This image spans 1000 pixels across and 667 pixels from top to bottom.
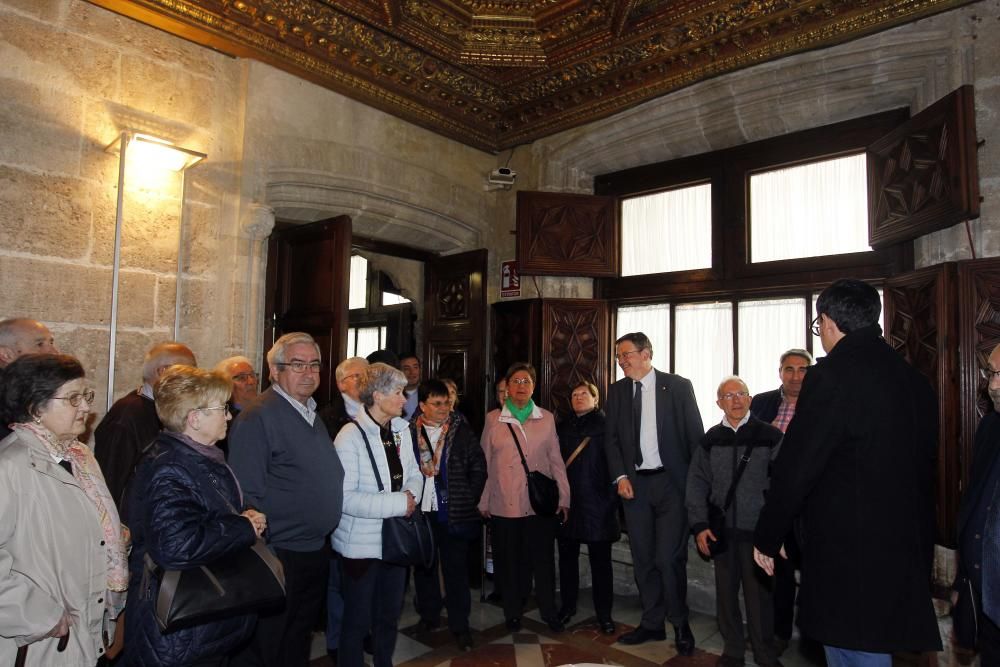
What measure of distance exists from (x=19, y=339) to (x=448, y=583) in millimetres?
2418

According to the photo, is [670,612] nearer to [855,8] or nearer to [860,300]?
[860,300]

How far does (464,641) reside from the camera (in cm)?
354

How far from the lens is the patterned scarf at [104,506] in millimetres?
1978

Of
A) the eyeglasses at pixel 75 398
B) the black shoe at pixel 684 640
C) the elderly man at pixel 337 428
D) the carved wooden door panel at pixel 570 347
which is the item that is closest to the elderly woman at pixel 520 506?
the black shoe at pixel 684 640

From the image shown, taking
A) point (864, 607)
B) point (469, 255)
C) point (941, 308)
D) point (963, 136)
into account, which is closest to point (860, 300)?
point (864, 607)

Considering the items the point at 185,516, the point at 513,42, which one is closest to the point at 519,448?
the point at 185,516

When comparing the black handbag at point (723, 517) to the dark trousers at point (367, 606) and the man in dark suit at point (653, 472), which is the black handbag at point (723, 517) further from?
the dark trousers at point (367, 606)

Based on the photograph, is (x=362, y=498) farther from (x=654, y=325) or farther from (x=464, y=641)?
(x=654, y=325)

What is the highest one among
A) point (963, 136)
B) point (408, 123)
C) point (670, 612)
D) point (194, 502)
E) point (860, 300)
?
point (408, 123)

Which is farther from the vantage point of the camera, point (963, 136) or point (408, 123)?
point (408, 123)

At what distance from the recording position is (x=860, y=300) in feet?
6.90

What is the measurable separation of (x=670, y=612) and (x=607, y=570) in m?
0.46

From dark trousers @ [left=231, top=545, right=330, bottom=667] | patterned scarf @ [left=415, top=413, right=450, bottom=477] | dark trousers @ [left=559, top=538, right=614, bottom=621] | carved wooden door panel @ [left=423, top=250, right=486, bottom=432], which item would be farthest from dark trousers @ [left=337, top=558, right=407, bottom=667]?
carved wooden door panel @ [left=423, top=250, right=486, bottom=432]

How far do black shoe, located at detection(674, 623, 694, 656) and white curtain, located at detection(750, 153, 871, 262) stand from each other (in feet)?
8.05
